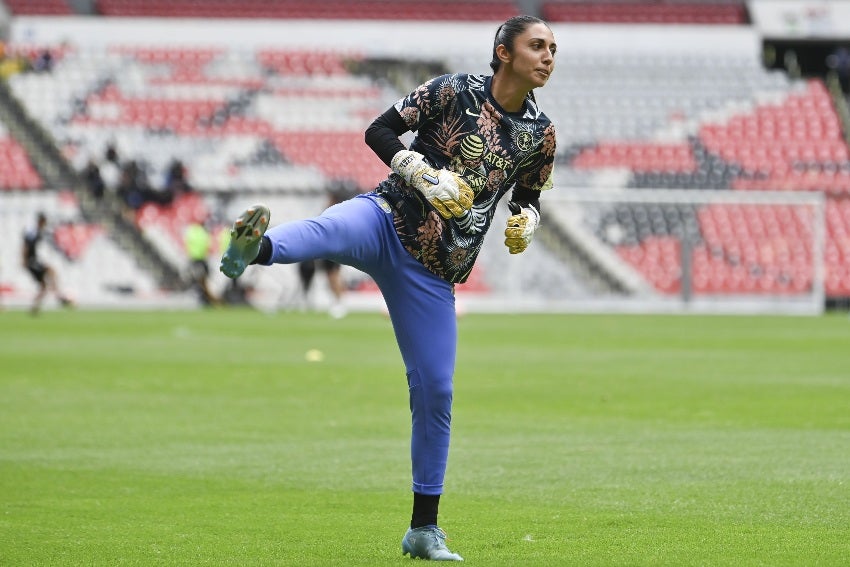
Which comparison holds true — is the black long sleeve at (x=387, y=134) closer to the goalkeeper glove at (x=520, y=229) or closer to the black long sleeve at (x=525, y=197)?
the goalkeeper glove at (x=520, y=229)

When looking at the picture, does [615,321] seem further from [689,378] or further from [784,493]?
[784,493]

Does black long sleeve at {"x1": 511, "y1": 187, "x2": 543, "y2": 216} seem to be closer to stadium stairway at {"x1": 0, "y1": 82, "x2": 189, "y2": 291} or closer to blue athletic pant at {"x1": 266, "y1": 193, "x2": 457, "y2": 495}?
blue athletic pant at {"x1": 266, "y1": 193, "x2": 457, "y2": 495}

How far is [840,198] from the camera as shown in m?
37.9

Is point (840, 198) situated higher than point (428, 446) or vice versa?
point (428, 446)

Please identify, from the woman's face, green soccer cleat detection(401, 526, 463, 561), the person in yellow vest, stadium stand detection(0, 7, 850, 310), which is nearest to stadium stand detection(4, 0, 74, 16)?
stadium stand detection(0, 7, 850, 310)

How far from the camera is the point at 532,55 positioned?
6336 mm

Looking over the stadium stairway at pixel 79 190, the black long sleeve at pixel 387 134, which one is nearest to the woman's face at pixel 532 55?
A: the black long sleeve at pixel 387 134

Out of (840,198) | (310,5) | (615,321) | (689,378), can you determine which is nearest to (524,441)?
(689,378)

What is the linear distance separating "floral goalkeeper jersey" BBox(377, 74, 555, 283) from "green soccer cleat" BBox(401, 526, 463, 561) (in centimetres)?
108

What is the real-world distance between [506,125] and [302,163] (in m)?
33.5

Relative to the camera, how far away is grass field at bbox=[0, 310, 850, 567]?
6465 mm

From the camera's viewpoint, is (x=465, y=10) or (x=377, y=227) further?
(x=465, y=10)

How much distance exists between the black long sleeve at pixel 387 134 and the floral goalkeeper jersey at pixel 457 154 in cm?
4

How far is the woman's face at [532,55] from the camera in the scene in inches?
250
